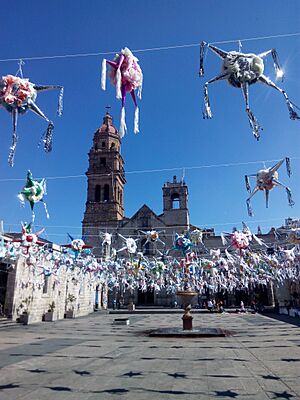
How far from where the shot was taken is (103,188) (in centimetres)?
4488

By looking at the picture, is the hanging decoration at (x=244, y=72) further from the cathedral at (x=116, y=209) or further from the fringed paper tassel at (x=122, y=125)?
the cathedral at (x=116, y=209)

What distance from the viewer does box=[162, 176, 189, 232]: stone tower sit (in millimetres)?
44875

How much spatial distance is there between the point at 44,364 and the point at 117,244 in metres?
38.2

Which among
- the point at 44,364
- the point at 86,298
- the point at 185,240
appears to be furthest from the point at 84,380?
the point at 86,298

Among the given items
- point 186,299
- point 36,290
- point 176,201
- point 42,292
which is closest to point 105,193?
point 176,201

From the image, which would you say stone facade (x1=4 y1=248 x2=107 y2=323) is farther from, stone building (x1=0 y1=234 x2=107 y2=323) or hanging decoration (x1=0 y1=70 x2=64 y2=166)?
hanging decoration (x1=0 y1=70 x2=64 y2=166)

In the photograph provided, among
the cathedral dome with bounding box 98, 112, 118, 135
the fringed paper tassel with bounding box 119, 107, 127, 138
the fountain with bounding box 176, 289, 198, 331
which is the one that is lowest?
the fountain with bounding box 176, 289, 198, 331

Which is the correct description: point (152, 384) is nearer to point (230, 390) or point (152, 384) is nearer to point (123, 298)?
point (230, 390)

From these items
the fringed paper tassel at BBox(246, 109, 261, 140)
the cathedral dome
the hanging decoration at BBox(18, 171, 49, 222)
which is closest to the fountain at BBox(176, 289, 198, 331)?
the hanging decoration at BBox(18, 171, 49, 222)

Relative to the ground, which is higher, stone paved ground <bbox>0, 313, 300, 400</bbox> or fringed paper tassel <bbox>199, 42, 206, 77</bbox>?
fringed paper tassel <bbox>199, 42, 206, 77</bbox>

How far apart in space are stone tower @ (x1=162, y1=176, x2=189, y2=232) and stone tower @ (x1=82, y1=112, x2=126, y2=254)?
6894 millimetres

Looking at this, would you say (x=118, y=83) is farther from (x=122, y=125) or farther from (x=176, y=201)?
(x=176, y=201)

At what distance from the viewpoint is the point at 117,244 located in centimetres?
4578

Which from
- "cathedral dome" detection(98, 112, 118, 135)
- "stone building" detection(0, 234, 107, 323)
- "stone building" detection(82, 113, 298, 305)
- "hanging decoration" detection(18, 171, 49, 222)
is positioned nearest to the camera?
"hanging decoration" detection(18, 171, 49, 222)
